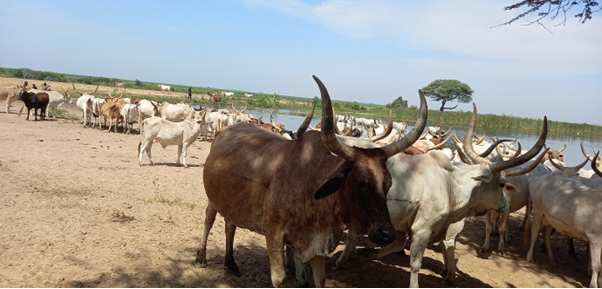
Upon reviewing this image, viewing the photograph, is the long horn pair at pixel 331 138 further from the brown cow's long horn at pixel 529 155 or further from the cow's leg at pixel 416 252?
the brown cow's long horn at pixel 529 155

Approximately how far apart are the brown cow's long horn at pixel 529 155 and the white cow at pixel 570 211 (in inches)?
72.0

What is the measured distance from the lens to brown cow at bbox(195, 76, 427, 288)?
10.9 ft

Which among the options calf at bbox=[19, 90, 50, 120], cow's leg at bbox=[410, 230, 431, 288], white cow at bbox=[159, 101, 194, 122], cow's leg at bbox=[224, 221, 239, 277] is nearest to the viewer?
cow's leg at bbox=[410, 230, 431, 288]

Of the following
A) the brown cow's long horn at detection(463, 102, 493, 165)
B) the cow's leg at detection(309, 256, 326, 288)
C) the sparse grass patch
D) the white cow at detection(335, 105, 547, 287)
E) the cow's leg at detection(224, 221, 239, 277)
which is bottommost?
the sparse grass patch

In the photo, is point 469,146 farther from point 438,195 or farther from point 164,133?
point 164,133

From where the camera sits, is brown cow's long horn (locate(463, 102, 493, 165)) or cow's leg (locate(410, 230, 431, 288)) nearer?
cow's leg (locate(410, 230, 431, 288))

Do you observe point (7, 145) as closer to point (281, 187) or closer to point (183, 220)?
point (183, 220)

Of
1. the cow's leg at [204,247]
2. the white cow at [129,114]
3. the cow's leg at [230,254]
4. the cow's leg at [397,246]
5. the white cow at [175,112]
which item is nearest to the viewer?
the cow's leg at [230,254]

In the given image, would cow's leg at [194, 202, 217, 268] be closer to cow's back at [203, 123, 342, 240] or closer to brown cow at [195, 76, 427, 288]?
cow's back at [203, 123, 342, 240]

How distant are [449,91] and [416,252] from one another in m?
57.6

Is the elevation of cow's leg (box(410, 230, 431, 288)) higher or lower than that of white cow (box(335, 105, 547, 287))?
lower

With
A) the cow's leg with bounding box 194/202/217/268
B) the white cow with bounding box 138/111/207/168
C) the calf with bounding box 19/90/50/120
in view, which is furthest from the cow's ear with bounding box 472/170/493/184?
the calf with bounding box 19/90/50/120

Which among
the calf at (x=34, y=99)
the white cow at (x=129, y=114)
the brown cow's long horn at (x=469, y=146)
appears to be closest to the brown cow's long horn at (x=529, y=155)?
the brown cow's long horn at (x=469, y=146)

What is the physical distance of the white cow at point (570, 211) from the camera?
583 cm
